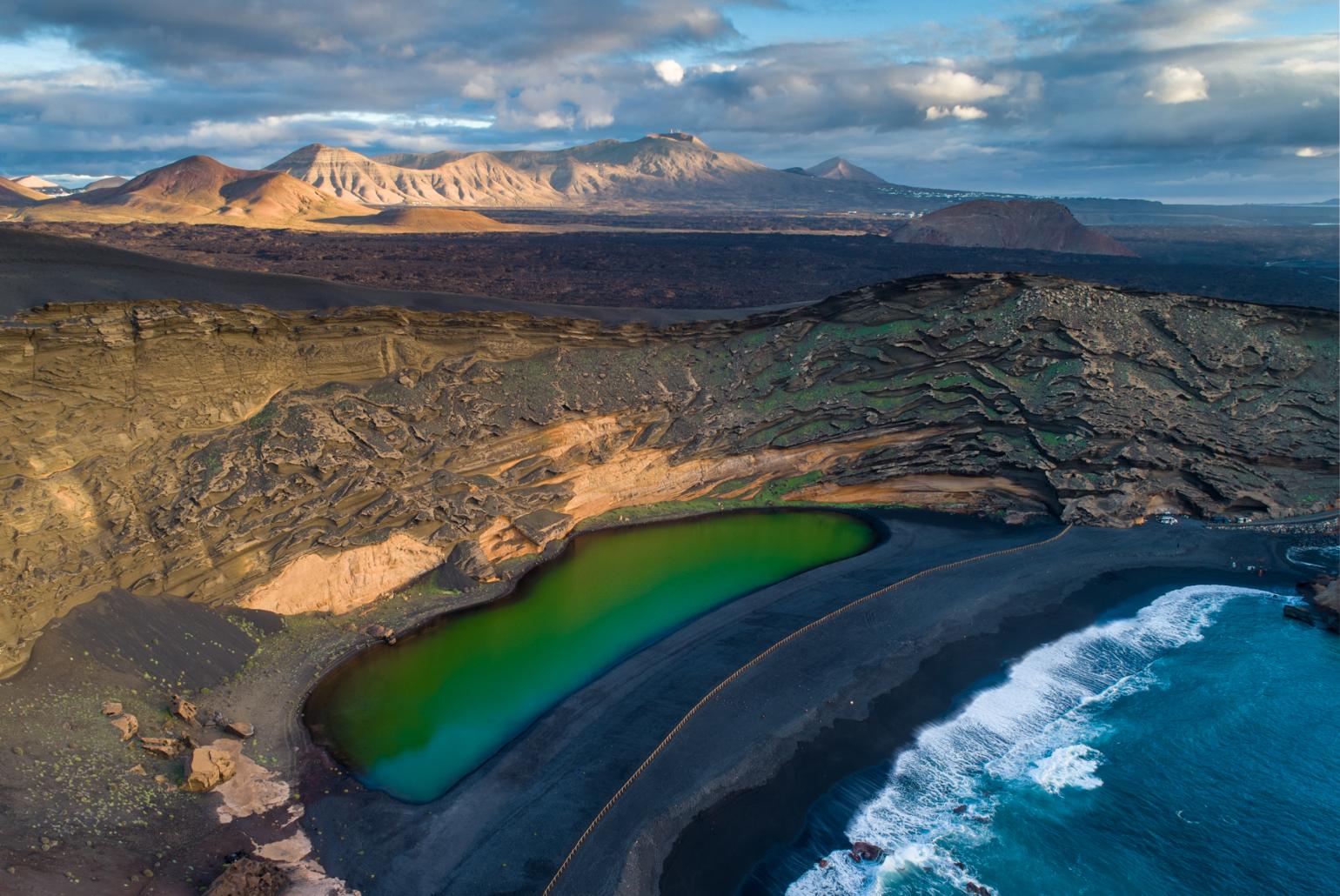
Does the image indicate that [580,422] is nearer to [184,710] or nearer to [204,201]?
[184,710]

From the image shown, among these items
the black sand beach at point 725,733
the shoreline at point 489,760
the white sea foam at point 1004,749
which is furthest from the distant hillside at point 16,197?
the white sea foam at point 1004,749

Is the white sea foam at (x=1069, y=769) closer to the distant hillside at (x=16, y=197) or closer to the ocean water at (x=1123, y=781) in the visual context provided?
the ocean water at (x=1123, y=781)

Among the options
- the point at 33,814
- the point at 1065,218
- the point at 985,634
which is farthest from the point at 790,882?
the point at 1065,218

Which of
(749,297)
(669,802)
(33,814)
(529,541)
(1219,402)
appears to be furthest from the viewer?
(749,297)

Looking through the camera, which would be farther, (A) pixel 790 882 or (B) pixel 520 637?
(B) pixel 520 637

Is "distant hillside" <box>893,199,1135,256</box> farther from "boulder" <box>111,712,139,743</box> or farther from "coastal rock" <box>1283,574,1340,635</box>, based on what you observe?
"boulder" <box>111,712,139,743</box>

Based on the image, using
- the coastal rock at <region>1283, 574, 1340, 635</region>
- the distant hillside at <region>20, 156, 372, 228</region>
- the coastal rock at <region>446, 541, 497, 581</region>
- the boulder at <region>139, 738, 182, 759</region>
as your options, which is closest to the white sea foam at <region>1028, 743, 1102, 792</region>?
the coastal rock at <region>1283, 574, 1340, 635</region>

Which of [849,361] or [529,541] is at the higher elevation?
[849,361]

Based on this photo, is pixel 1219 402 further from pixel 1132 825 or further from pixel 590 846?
pixel 590 846
